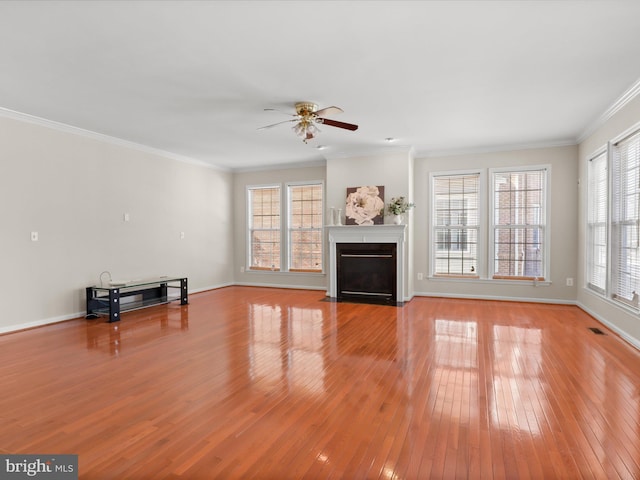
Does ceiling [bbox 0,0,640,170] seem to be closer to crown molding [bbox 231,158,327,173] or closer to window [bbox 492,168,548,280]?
window [bbox 492,168,548,280]

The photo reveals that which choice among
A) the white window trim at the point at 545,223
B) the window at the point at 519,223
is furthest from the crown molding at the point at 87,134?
the window at the point at 519,223

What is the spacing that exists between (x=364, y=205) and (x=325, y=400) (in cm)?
451

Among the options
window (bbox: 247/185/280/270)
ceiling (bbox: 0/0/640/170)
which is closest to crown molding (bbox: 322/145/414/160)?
ceiling (bbox: 0/0/640/170)

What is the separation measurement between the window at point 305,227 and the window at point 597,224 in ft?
15.1

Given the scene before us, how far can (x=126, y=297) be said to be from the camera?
5652mm

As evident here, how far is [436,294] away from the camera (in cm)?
678

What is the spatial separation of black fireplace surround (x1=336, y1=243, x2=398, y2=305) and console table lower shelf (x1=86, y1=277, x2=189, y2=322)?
2817mm

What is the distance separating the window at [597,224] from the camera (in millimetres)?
4844

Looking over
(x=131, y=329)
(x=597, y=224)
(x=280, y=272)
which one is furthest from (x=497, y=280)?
(x=131, y=329)

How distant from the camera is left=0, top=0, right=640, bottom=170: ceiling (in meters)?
2.52

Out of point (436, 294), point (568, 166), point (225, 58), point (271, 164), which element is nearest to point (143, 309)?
point (271, 164)

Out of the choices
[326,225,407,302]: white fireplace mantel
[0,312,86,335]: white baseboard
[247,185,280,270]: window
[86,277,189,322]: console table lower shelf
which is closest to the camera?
[0,312,86,335]: white baseboard

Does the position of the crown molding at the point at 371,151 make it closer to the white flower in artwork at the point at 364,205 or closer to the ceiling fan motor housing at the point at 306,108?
the white flower in artwork at the point at 364,205

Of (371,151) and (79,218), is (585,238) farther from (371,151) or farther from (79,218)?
(79,218)
